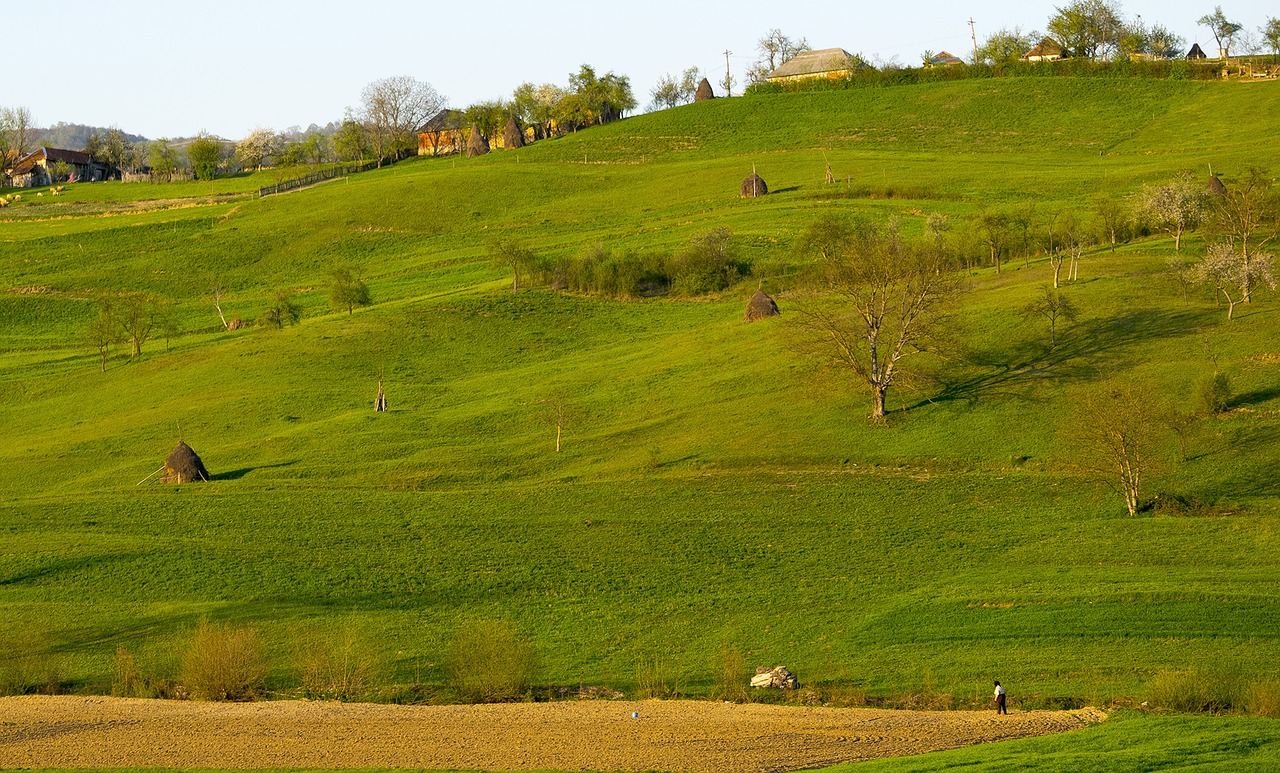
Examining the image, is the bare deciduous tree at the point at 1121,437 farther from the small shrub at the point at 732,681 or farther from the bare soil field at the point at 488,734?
the small shrub at the point at 732,681

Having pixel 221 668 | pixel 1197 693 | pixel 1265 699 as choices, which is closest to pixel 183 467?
pixel 221 668

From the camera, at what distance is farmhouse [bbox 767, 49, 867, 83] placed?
16938cm

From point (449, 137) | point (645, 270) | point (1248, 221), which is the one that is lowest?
point (645, 270)

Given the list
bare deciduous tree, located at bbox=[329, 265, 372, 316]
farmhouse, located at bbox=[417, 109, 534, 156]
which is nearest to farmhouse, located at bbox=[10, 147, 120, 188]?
farmhouse, located at bbox=[417, 109, 534, 156]

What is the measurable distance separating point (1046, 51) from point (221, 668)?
158140 mm

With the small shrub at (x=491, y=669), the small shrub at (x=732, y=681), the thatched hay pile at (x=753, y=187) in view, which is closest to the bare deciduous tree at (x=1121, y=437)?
the small shrub at (x=732, y=681)

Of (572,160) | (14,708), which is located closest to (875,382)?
(14,708)

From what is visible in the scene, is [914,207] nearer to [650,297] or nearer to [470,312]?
[650,297]

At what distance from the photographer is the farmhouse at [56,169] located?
572ft

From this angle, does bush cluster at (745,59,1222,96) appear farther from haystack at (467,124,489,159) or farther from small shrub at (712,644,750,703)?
small shrub at (712,644,750,703)

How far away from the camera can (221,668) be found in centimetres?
3450

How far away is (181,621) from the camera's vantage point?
133 ft

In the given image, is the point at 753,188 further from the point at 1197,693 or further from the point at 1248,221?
the point at 1197,693

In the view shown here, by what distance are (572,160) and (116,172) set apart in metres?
77.8
